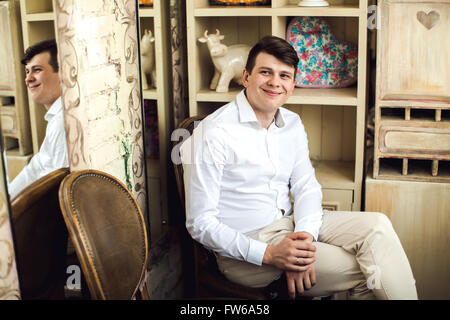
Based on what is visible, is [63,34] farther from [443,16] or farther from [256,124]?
[443,16]

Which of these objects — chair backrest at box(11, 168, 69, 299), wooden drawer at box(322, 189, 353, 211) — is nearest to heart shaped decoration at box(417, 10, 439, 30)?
wooden drawer at box(322, 189, 353, 211)

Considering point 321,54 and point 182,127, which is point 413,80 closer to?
point 321,54

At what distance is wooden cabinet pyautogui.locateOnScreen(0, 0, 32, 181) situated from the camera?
139 centimetres

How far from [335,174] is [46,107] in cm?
143

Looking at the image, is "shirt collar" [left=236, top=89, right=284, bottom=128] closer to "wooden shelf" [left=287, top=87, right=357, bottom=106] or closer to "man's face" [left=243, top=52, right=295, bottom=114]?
"man's face" [left=243, top=52, right=295, bottom=114]

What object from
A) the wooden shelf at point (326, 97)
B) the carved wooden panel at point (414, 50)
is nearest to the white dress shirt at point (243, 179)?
the wooden shelf at point (326, 97)

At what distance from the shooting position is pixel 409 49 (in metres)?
2.19

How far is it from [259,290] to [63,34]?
118cm

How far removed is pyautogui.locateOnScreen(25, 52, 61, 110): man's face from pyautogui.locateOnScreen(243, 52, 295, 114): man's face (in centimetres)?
78

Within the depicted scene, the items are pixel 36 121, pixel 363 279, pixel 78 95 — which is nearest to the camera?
pixel 36 121

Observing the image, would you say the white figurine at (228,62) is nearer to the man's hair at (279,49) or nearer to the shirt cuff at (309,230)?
the man's hair at (279,49)

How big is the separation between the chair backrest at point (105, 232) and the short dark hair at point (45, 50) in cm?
35

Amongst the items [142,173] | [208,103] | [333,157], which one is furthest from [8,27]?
[333,157]

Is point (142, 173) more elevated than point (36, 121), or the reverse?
point (36, 121)
